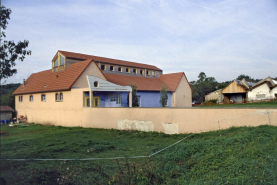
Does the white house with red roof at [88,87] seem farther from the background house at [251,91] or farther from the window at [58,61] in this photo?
the background house at [251,91]

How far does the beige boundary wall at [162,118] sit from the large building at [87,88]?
66 centimetres

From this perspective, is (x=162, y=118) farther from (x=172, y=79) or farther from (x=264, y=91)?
(x=264, y=91)

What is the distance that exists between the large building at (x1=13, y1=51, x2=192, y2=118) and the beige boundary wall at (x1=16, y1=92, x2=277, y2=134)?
664mm

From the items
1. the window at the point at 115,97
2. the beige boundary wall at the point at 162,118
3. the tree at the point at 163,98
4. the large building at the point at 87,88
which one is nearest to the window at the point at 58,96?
the large building at the point at 87,88

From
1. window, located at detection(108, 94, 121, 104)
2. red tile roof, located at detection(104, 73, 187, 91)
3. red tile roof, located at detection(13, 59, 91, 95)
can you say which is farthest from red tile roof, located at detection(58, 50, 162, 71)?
window, located at detection(108, 94, 121, 104)

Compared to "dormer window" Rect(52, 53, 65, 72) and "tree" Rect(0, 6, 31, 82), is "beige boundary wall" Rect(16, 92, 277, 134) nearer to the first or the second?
"dormer window" Rect(52, 53, 65, 72)

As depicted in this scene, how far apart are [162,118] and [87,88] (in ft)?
23.6

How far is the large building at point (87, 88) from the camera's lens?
19788 mm

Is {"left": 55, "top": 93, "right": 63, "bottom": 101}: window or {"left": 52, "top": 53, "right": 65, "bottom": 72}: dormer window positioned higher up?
{"left": 52, "top": 53, "right": 65, "bottom": 72}: dormer window

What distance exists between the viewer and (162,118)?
1409 centimetres

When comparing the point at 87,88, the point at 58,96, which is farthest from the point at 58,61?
the point at 87,88

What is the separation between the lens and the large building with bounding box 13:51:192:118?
779 inches

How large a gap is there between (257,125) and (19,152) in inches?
409

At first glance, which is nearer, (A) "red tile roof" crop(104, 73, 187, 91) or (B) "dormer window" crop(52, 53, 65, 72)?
(B) "dormer window" crop(52, 53, 65, 72)
